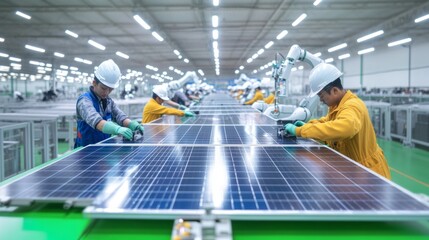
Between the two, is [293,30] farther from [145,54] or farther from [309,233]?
[309,233]

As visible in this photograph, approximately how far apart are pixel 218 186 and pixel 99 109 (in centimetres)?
262

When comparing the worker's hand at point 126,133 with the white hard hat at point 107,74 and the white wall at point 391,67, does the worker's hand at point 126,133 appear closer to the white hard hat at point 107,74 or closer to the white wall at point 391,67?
the white hard hat at point 107,74

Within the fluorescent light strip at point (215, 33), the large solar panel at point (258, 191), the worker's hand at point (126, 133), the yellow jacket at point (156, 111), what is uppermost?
the fluorescent light strip at point (215, 33)

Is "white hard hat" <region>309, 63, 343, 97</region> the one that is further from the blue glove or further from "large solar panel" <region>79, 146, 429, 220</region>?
"large solar panel" <region>79, 146, 429, 220</region>

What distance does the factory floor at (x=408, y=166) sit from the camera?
624cm

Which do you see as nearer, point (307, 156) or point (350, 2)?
point (307, 156)

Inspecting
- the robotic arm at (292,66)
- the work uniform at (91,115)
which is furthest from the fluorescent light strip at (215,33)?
the work uniform at (91,115)

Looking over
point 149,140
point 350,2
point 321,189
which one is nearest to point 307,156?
point 321,189

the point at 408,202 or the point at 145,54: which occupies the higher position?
the point at 145,54

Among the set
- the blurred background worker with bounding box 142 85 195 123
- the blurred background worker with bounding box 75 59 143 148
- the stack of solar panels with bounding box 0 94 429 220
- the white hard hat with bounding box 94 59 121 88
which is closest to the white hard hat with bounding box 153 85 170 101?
the blurred background worker with bounding box 142 85 195 123

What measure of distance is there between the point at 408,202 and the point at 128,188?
4.52 feet

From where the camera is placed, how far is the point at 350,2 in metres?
13.4

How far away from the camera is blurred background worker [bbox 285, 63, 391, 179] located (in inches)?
107

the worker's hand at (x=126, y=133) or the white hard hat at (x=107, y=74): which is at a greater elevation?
the white hard hat at (x=107, y=74)
